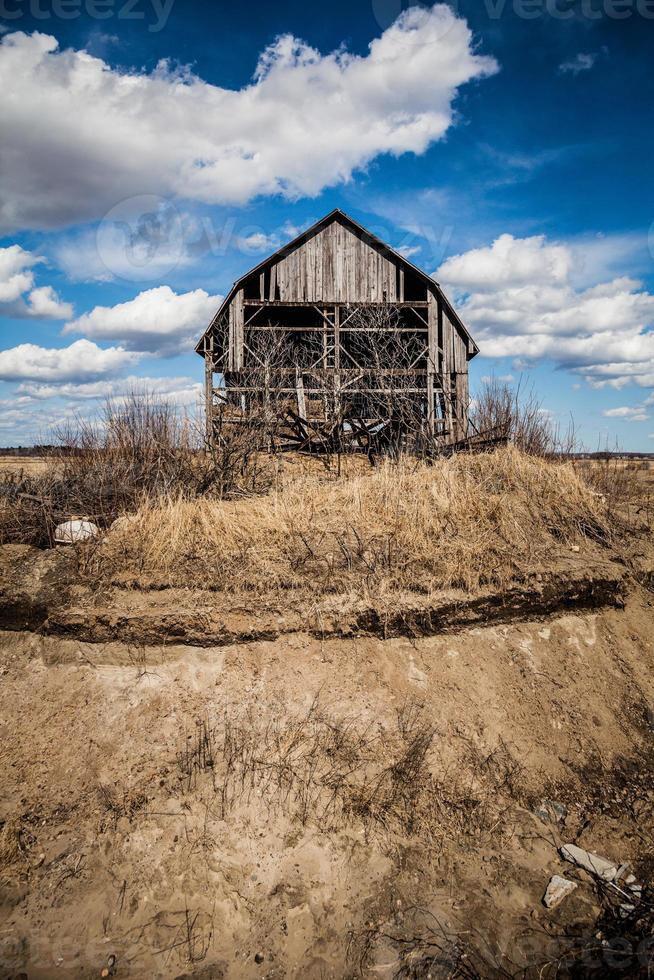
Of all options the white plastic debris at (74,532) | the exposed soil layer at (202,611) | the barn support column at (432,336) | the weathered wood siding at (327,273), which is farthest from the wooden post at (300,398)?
the exposed soil layer at (202,611)

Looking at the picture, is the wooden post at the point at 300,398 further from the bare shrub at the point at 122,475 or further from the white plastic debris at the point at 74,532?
the white plastic debris at the point at 74,532

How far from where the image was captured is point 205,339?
17.5 meters

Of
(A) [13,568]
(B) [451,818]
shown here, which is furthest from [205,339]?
(B) [451,818]

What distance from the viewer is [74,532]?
7.50 metres

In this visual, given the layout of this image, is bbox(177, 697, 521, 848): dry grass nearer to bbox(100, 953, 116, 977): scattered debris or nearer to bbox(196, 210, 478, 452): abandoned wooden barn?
bbox(100, 953, 116, 977): scattered debris

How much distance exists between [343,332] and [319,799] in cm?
1464

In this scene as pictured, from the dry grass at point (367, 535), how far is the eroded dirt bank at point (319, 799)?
0.84m

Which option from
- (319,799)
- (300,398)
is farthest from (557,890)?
(300,398)

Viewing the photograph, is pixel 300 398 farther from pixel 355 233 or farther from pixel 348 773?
pixel 348 773

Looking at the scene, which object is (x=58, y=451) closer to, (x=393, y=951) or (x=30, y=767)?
(x=30, y=767)

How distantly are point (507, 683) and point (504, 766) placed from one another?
1.02 metres

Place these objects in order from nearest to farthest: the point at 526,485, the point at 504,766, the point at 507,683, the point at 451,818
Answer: the point at 451,818
the point at 504,766
the point at 507,683
the point at 526,485

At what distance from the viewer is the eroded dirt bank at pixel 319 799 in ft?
14.6

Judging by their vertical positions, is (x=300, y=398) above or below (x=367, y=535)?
above
